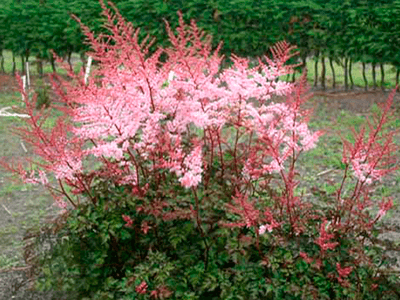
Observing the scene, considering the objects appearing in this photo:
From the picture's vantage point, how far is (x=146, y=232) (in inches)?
118

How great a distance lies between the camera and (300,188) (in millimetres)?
6156

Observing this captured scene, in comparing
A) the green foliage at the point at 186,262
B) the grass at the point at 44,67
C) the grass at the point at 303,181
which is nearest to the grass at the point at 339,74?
the grass at the point at 44,67

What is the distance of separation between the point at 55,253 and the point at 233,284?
110 centimetres

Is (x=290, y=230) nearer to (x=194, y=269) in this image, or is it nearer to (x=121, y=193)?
(x=194, y=269)

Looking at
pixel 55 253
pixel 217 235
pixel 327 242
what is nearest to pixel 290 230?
pixel 327 242

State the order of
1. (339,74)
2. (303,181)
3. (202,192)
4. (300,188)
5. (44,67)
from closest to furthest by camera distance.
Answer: (202,192) → (300,188) → (303,181) → (339,74) → (44,67)

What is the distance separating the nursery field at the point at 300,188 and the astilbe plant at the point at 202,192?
0.27 metres

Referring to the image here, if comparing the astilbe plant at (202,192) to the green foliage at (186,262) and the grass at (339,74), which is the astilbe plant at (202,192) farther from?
the grass at (339,74)

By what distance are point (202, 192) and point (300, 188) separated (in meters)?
3.32

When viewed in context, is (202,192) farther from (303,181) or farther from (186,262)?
(303,181)

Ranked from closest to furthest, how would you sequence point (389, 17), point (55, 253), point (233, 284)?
point (233, 284) < point (55, 253) < point (389, 17)

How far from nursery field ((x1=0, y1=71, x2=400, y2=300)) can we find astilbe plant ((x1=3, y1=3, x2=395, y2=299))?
27 cm

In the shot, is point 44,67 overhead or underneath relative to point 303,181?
overhead

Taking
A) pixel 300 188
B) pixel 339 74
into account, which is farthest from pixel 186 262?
pixel 339 74
